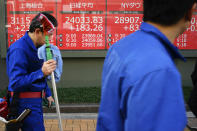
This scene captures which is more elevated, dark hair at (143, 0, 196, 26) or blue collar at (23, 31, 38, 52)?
dark hair at (143, 0, 196, 26)

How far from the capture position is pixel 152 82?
1.06 metres

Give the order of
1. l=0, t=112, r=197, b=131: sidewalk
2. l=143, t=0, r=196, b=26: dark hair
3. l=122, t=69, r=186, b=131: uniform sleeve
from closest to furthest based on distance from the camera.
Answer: l=122, t=69, r=186, b=131: uniform sleeve, l=143, t=0, r=196, b=26: dark hair, l=0, t=112, r=197, b=131: sidewalk

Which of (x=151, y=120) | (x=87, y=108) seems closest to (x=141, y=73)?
(x=151, y=120)

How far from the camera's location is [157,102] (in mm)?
1061

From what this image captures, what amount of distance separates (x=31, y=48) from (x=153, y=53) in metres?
1.85

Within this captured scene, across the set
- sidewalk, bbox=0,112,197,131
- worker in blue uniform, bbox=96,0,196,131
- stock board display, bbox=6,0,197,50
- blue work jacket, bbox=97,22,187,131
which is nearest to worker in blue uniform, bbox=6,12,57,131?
worker in blue uniform, bbox=96,0,196,131

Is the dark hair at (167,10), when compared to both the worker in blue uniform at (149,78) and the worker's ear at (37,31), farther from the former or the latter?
the worker's ear at (37,31)

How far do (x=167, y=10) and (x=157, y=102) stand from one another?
41 centimetres

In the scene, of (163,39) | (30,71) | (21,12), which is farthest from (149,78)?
(21,12)

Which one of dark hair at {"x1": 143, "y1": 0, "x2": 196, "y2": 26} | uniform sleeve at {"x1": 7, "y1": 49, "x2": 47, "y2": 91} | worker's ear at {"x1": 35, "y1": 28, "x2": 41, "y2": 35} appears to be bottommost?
uniform sleeve at {"x1": 7, "y1": 49, "x2": 47, "y2": 91}

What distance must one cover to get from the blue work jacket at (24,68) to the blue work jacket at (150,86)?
1525 millimetres

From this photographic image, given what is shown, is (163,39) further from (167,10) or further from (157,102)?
(157,102)

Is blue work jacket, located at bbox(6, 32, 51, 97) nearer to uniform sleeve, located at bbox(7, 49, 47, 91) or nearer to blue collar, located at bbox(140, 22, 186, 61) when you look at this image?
uniform sleeve, located at bbox(7, 49, 47, 91)

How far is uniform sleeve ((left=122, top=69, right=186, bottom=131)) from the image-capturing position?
3.46ft
